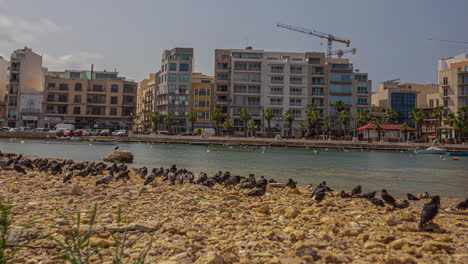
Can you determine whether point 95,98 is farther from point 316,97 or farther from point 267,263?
point 267,263

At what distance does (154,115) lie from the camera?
89500 millimetres

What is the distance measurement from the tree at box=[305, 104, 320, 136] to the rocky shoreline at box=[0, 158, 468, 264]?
75.4 meters

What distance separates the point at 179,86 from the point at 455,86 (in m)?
73.1

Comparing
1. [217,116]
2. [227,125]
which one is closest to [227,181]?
[227,125]

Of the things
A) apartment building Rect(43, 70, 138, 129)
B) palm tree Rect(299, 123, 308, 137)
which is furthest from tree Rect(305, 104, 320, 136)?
apartment building Rect(43, 70, 138, 129)

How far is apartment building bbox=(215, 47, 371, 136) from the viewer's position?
91875mm

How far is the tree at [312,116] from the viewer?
8319 cm

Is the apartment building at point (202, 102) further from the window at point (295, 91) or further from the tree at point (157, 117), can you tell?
the window at point (295, 91)

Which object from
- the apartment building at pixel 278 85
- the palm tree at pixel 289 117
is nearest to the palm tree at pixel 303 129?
the palm tree at pixel 289 117

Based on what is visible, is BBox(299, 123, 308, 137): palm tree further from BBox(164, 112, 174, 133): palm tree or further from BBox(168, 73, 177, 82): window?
BBox(168, 73, 177, 82): window

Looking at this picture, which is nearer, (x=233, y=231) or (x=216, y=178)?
(x=233, y=231)

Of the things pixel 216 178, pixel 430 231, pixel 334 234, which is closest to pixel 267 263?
pixel 334 234

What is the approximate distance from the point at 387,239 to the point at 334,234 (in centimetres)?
86

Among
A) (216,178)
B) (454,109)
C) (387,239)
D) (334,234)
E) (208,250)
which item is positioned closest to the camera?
(208,250)
